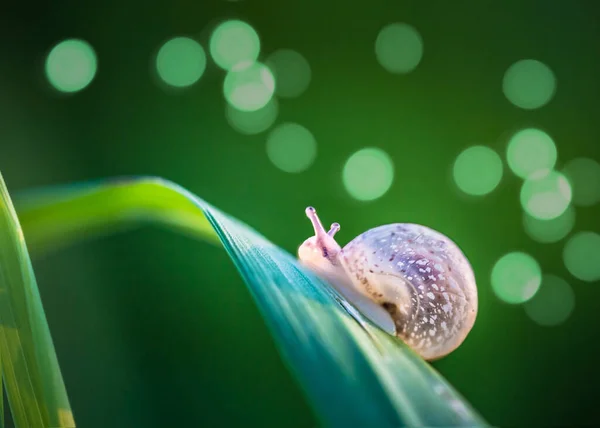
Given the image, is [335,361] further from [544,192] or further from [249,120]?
[544,192]

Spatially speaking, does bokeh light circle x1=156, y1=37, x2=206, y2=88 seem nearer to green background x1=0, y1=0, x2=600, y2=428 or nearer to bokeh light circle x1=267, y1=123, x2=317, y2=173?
green background x1=0, y1=0, x2=600, y2=428

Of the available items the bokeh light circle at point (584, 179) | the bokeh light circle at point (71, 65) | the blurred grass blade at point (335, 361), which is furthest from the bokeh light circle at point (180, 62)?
the blurred grass blade at point (335, 361)

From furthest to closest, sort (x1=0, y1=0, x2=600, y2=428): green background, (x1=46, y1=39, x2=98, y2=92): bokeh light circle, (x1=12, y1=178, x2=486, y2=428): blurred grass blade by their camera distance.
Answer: (x1=46, y1=39, x2=98, y2=92): bokeh light circle, (x1=0, y1=0, x2=600, y2=428): green background, (x1=12, y1=178, x2=486, y2=428): blurred grass blade

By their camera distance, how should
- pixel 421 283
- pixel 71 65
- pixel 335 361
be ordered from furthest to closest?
pixel 71 65 → pixel 421 283 → pixel 335 361

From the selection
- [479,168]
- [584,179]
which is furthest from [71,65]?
[584,179]

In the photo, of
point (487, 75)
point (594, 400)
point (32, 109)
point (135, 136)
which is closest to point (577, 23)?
point (487, 75)

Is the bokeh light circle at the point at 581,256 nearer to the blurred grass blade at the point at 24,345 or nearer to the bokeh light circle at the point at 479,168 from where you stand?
the bokeh light circle at the point at 479,168

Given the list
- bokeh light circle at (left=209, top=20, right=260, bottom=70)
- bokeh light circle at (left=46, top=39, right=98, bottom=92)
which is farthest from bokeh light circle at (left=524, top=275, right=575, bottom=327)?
bokeh light circle at (left=46, top=39, right=98, bottom=92)
